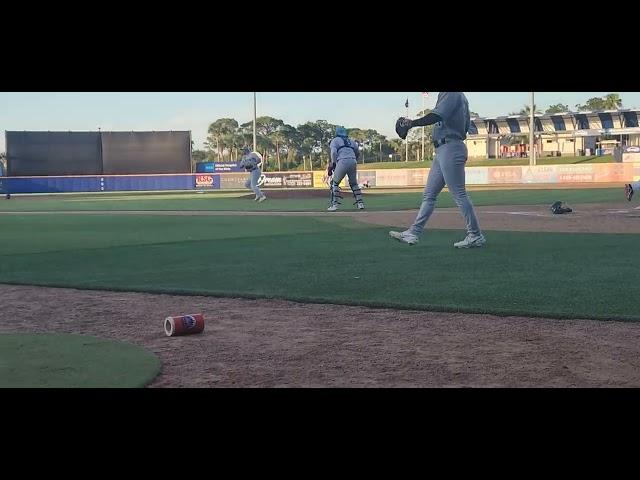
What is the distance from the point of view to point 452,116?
32.4 ft

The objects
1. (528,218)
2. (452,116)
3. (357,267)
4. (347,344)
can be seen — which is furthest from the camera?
(528,218)

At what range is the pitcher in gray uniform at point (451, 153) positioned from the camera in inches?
384

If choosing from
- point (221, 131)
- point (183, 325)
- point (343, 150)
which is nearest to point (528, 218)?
point (343, 150)

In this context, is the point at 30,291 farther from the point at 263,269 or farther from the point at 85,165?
the point at 85,165

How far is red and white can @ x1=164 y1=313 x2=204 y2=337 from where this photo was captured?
532cm

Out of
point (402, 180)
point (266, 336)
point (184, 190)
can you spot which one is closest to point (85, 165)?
point (184, 190)

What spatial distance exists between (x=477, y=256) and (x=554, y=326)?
4.01 metres

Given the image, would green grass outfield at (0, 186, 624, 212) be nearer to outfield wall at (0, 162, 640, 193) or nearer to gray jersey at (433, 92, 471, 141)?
gray jersey at (433, 92, 471, 141)

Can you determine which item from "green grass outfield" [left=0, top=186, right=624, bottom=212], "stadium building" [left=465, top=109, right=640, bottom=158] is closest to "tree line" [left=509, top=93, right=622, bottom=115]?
"stadium building" [left=465, top=109, right=640, bottom=158]

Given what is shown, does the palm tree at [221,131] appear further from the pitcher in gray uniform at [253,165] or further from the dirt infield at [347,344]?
the dirt infield at [347,344]

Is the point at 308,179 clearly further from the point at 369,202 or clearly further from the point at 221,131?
the point at 221,131

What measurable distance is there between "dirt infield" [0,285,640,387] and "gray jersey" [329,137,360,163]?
1292cm

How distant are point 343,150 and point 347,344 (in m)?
14.8

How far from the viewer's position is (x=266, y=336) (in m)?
5.30
